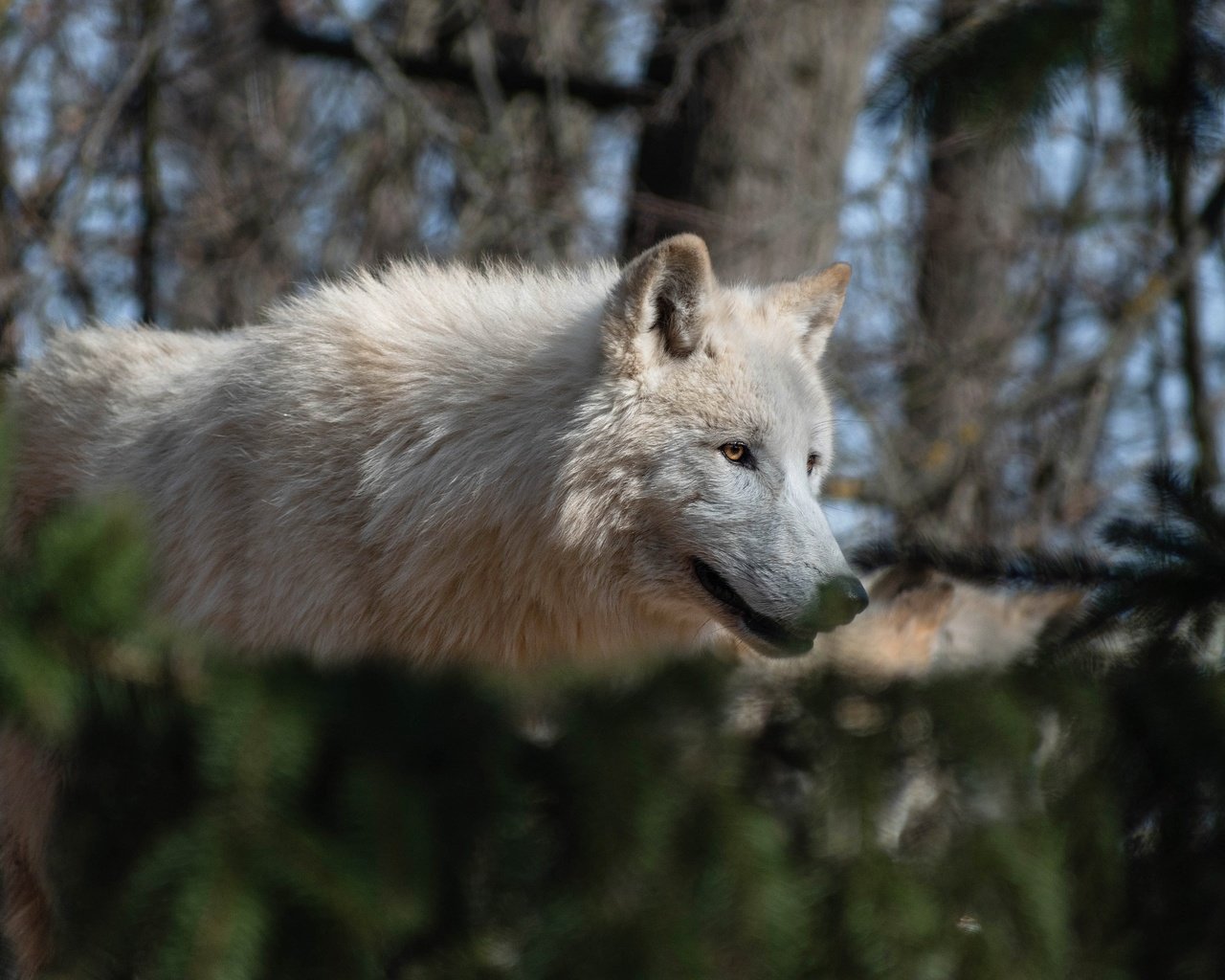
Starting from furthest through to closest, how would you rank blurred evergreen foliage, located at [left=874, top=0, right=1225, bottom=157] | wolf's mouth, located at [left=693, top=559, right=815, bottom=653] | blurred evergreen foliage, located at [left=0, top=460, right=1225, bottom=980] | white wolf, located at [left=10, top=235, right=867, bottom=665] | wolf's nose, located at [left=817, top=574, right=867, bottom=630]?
white wolf, located at [left=10, top=235, right=867, bottom=665], wolf's mouth, located at [left=693, top=559, right=815, bottom=653], wolf's nose, located at [left=817, top=574, right=867, bottom=630], blurred evergreen foliage, located at [left=874, top=0, right=1225, bottom=157], blurred evergreen foliage, located at [left=0, top=460, right=1225, bottom=980]

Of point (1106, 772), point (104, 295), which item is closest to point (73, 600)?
point (1106, 772)

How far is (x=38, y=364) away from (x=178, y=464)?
1.11 metres

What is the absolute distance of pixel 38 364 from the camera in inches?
199

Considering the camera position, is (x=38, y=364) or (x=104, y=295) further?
(x=104, y=295)

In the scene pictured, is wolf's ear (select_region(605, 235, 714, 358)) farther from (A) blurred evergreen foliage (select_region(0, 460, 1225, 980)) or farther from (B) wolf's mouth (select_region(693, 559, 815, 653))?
(A) blurred evergreen foliage (select_region(0, 460, 1225, 980))

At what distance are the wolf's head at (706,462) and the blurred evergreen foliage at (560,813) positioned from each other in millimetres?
1931

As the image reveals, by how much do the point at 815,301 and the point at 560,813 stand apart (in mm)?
3341

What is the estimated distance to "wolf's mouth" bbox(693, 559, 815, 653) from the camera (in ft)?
12.5

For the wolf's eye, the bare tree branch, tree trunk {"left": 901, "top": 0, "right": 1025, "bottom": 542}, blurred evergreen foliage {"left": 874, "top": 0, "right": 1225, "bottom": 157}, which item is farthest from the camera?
the bare tree branch

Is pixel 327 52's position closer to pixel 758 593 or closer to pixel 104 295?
pixel 104 295

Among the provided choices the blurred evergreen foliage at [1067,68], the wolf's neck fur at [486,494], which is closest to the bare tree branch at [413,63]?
the wolf's neck fur at [486,494]

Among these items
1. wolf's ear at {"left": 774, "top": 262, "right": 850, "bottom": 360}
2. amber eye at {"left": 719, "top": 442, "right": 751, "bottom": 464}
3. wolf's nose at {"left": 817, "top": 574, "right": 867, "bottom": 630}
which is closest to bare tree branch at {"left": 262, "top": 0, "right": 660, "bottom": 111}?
wolf's ear at {"left": 774, "top": 262, "right": 850, "bottom": 360}

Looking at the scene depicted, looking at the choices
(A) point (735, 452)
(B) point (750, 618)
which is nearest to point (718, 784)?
(B) point (750, 618)

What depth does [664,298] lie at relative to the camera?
4066 mm
